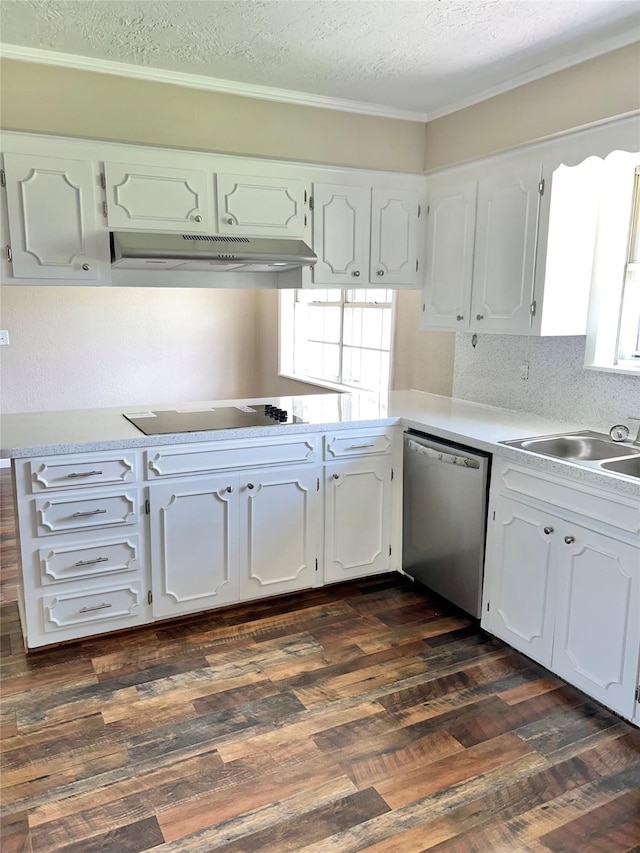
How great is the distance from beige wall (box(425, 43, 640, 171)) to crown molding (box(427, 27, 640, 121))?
18 mm

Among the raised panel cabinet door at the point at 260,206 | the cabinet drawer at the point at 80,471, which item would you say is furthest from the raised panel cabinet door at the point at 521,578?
the raised panel cabinet door at the point at 260,206

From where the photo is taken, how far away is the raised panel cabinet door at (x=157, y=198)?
284 centimetres

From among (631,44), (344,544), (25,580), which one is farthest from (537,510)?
(25,580)

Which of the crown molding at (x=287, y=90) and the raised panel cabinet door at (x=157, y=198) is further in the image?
the raised panel cabinet door at (x=157, y=198)

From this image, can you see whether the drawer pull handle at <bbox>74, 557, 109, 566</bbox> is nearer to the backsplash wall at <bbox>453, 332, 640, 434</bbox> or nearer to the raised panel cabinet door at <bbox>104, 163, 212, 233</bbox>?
the raised panel cabinet door at <bbox>104, 163, 212, 233</bbox>

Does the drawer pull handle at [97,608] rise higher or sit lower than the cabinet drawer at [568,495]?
lower

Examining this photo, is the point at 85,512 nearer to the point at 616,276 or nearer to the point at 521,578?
the point at 521,578

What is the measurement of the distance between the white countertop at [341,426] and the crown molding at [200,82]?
5.07 ft

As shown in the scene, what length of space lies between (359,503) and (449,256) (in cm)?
141

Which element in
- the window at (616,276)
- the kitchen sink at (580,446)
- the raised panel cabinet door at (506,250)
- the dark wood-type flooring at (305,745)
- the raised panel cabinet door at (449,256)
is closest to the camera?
the dark wood-type flooring at (305,745)

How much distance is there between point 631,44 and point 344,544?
247 cm

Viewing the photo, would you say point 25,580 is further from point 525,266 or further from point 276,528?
point 525,266

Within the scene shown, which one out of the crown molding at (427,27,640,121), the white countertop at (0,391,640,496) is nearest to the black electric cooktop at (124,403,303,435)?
the white countertop at (0,391,640,496)

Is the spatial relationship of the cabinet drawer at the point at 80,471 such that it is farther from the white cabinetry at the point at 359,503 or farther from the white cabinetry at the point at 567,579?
the white cabinetry at the point at 567,579
